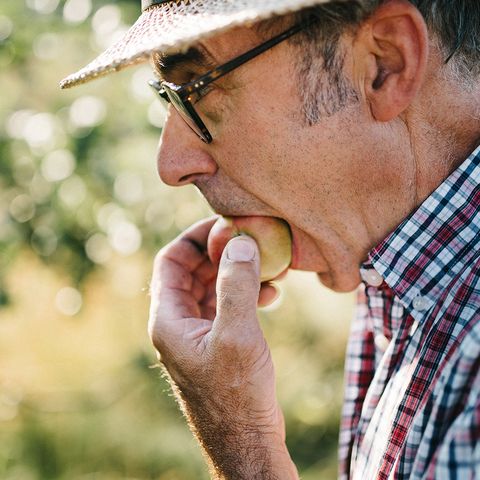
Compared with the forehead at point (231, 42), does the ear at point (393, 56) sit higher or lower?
lower

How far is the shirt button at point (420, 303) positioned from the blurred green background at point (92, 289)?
171cm

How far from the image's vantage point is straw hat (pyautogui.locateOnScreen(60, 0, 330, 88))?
150cm

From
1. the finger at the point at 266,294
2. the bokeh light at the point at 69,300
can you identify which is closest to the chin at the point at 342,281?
the finger at the point at 266,294

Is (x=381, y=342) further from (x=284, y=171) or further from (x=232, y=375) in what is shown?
(x=284, y=171)

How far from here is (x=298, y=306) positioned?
410 cm

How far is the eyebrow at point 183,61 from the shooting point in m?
1.92

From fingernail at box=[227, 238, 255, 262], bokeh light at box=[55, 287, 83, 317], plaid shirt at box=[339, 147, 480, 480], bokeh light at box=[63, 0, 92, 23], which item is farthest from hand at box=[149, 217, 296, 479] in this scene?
bokeh light at box=[63, 0, 92, 23]

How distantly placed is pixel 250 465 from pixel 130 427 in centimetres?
210

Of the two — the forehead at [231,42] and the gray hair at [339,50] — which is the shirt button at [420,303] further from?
the forehead at [231,42]

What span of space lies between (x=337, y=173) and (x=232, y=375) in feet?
2.07

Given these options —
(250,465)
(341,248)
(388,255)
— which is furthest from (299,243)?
(250,465)

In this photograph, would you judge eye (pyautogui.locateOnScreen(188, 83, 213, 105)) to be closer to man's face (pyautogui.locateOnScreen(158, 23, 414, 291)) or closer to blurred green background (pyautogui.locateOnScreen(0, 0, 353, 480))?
man's face (pyautogui.locateOnScreen(158, 23, 414, 291))

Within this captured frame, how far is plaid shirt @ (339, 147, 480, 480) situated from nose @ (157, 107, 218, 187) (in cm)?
55

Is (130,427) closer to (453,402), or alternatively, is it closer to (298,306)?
(298,306)
